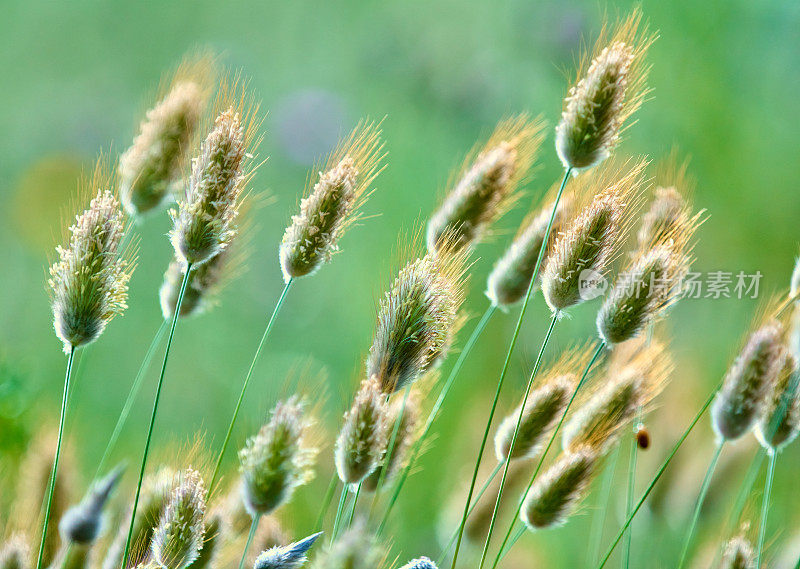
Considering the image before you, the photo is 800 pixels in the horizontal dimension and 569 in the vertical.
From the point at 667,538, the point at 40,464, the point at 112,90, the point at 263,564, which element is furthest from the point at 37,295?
the point at 263,564

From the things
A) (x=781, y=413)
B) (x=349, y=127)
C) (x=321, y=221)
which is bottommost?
(x=781, y=413)

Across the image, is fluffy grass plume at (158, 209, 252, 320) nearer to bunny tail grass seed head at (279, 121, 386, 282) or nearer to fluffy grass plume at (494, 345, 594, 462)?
bunny tail grass seed head at (279, 121, 386, 282)

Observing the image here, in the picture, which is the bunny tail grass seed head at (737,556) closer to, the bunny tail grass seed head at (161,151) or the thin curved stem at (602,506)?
the thin curved stem at (602,506)

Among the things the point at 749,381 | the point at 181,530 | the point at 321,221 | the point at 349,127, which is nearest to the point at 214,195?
the point at 321,221

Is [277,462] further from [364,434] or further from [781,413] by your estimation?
[781,413]

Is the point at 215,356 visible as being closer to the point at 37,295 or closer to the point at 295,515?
the point at 37,295

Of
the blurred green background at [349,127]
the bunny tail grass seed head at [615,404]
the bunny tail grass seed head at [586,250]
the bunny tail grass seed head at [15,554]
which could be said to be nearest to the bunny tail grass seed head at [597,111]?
Result: the bunny tail grass seed head at [586,250]

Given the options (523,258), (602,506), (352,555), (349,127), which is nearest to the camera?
(352,555)

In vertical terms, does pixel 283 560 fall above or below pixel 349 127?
below
